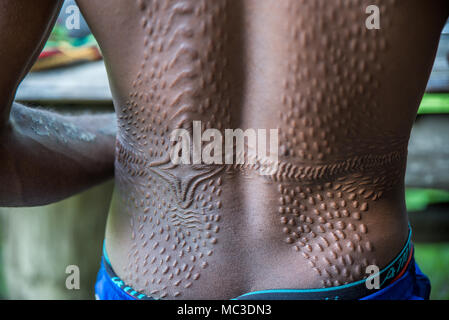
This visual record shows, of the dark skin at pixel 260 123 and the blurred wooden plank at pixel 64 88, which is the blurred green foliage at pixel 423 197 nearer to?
the dark skin at pixel 260 123

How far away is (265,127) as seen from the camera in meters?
0.64

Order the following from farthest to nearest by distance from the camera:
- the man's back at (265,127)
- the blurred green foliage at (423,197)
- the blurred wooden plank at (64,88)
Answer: the blurred green foliage at (423,197) → the blurred wooden plank at (64,88) → the man's back at (265,127)

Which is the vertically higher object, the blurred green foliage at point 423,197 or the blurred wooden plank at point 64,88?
the blurred wooden plank at point 64,88

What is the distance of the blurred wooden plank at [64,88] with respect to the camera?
59.6 inches

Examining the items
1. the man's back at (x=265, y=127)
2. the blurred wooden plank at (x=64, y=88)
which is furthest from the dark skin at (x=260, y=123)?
the blurred wooden plank at (x=64, y=88)

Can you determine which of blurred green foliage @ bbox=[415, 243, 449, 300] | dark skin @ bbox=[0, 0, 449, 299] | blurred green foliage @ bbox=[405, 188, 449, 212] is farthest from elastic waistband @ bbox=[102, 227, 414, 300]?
blurred green foliage @ bbox=[415, 243, 449, 300]

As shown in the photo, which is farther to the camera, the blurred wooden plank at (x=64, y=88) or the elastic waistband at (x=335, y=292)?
the blurred wooden plank at (x=64, y=88)

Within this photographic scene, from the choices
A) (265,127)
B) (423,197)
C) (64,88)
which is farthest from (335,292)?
(64,88)

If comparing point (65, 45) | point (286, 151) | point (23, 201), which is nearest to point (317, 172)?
point (286, 151)

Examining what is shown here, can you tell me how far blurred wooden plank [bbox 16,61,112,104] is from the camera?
1.51 meters

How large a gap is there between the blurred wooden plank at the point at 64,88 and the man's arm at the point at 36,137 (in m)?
0.49

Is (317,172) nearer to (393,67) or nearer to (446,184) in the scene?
(393,67)

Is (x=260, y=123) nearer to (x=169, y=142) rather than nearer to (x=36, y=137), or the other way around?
(x=169, y=142)

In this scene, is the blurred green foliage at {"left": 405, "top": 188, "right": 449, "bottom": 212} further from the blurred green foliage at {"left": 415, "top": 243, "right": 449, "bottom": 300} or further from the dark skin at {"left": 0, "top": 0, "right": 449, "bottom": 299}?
the dark skin at {"left": 0, "top": 0, "right": 449, "bottom": 299}
